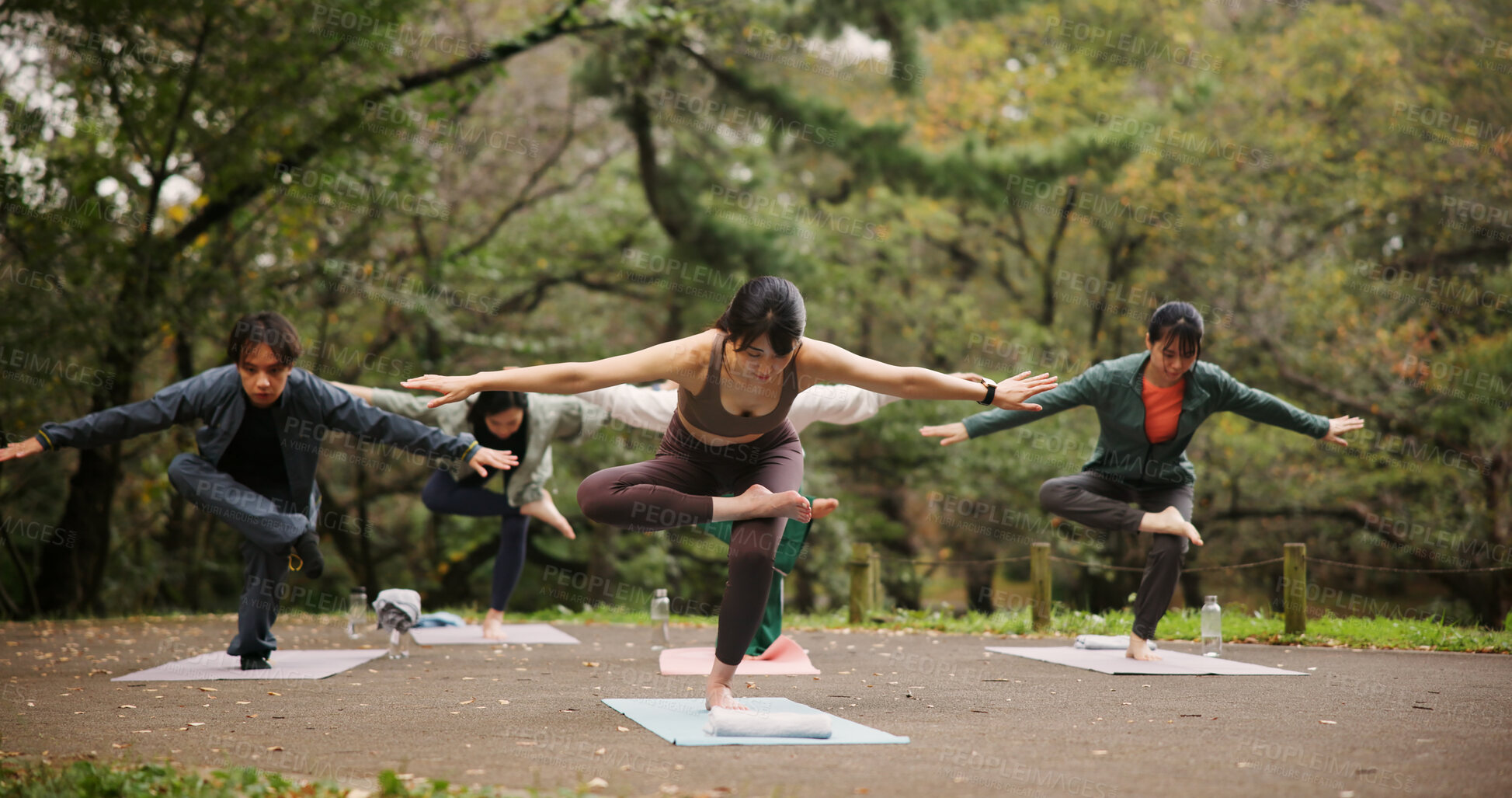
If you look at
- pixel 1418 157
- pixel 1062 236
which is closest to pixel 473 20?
pixel 1062 236

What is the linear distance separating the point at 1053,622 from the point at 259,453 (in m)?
5.69

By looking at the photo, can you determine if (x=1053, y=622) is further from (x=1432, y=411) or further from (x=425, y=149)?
(x=425, y=149)

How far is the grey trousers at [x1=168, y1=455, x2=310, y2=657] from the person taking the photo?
5391mm

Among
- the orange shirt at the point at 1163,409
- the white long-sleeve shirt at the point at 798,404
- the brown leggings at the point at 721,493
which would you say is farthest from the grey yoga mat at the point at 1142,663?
the brown leggings at the point at 721,493

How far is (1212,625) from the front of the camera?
266 inches

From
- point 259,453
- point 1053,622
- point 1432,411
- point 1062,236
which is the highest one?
point 1062,236

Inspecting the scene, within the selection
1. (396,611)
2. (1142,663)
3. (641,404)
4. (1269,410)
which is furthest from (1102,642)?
(396,611)

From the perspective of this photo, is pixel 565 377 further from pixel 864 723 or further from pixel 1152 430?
pixel 1152 430

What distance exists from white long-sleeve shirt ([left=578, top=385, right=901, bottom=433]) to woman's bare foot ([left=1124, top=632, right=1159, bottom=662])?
186 centimetres

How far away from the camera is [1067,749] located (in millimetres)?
3469

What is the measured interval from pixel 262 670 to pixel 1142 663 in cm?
461

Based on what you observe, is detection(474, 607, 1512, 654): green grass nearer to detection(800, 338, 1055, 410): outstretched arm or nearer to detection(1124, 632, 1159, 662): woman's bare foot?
detection(1124, 632, 1159, 662): woman's bare foot

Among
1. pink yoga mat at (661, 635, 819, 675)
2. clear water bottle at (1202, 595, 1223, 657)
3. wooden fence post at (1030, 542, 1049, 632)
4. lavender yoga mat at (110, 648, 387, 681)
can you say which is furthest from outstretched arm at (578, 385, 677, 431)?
clear water bottle at (1202, 595, 1223, 657)

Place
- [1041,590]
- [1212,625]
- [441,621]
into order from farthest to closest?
1. [441,621]
2. [1041,590]
3. [1212,625]
